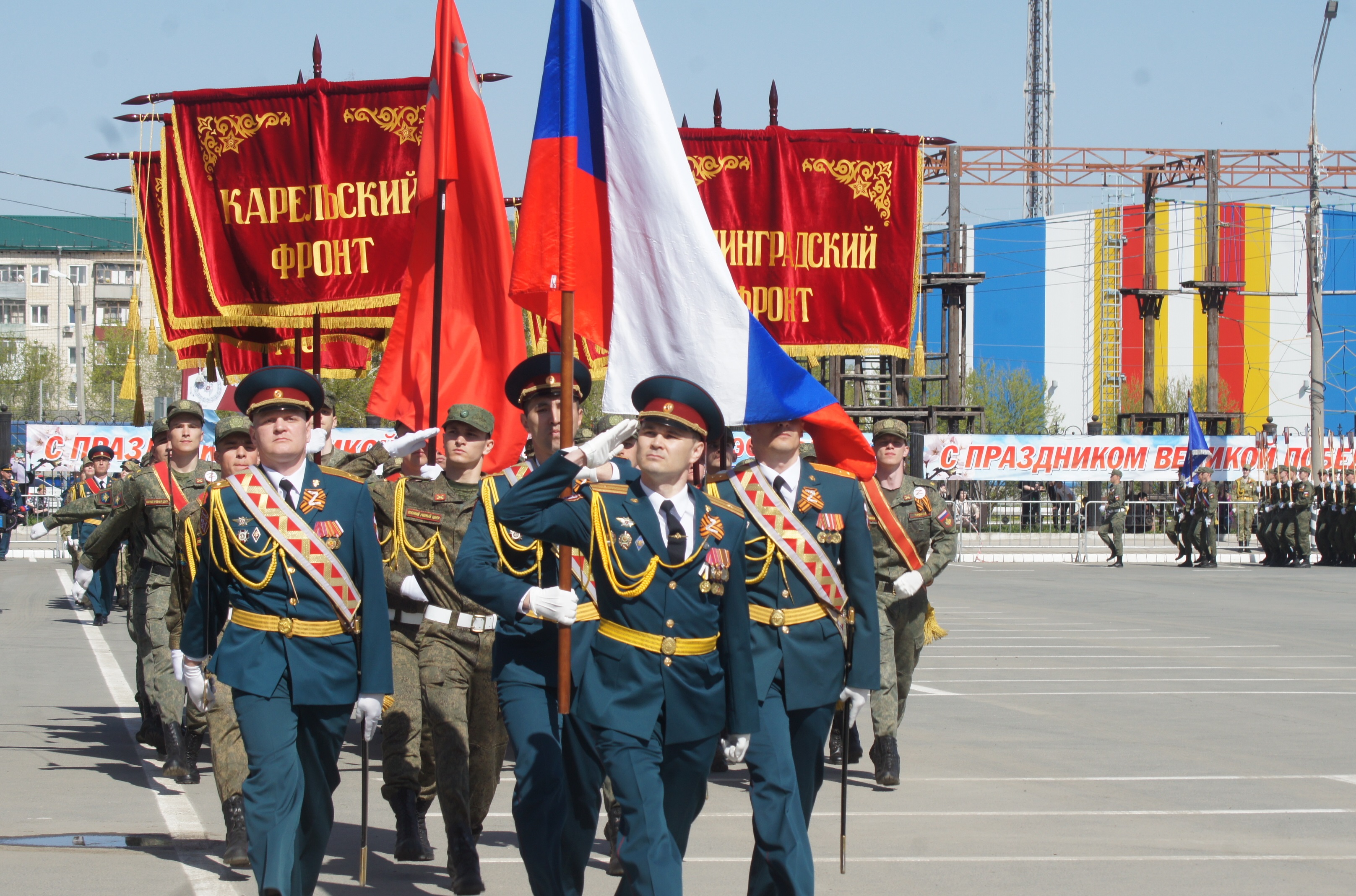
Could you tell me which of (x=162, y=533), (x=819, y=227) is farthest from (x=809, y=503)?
(x=819, y=227)

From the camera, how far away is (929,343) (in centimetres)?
6762

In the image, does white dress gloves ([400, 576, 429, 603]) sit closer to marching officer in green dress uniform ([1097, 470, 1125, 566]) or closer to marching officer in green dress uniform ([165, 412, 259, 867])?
marching officer in green dress uniform ([165, 412, 259, 867])

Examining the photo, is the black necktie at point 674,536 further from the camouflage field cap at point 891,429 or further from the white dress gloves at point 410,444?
the camouflage field cap at point 891,429

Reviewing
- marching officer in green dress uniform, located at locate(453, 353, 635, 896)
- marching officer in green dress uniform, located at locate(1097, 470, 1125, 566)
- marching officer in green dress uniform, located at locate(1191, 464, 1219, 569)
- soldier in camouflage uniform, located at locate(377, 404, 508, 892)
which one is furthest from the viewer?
marching officer in green dress uniform, located at locate(1191, 464, 1219, 569)

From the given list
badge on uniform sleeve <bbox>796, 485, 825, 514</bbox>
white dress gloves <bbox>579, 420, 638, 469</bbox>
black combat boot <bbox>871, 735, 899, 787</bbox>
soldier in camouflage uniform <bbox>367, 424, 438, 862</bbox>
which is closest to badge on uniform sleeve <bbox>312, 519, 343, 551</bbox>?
soldier in camouflage uniform <bbox>367, 424, 438, 862</bbox>

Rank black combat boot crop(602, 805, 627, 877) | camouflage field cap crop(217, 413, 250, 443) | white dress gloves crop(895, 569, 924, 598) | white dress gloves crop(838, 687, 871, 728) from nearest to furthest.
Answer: white dress gloves crop(838, 687, 871, 728), black combat boot crop(602, 805, 627, 877), camouflage field cap crop(217, 413, 250, 443), white dress gloves crop(895, 569, 924, 598)

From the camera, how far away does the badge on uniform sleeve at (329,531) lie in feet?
18.6

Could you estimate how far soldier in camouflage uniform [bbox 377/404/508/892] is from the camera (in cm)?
642

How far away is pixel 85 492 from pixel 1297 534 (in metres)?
21.5

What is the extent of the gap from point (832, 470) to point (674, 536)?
1.33 meters

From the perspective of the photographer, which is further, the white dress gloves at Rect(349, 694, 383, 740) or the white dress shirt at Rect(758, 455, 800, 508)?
the white dress shirt at Rect(758, 455, 800, 508)

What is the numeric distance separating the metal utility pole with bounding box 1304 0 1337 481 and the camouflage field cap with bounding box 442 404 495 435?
2874 centimetres

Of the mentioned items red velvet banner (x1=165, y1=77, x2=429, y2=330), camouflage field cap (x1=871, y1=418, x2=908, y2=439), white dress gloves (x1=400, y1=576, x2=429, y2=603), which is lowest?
white dress gloves (x1=400, y1=576, x2=429, y2=603)

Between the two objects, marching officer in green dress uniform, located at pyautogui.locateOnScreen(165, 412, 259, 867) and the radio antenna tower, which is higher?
the radio antenna tower
